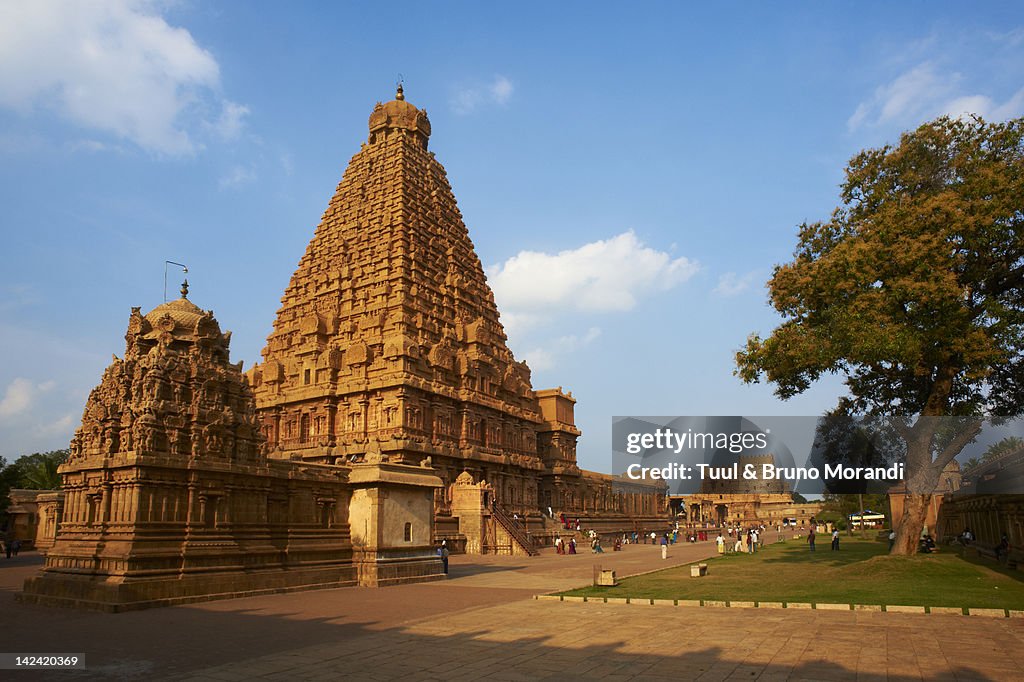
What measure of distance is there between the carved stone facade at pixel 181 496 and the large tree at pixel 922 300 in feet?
58.8

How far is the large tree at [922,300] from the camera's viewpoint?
23.8 metres

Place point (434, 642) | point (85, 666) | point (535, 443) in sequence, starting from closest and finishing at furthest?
point (85, 666), point (434, 642), point (535, 443)

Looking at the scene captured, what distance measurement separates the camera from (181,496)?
2195cm

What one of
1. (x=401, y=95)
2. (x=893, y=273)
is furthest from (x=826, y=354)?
(x=401, y=95)

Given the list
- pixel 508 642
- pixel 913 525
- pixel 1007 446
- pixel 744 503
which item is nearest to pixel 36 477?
pixel 508 642

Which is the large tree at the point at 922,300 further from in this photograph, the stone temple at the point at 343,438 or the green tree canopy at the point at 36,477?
the green tree canopy at the point at 36,477

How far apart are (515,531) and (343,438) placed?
610 inches

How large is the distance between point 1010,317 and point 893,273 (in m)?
3.77

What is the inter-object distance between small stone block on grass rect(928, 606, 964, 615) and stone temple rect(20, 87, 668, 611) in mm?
17766

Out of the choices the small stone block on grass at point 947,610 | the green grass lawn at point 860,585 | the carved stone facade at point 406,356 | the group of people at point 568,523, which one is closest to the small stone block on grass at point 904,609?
the small stone block on grass at point 947,610

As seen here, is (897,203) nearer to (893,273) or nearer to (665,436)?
(893,273)

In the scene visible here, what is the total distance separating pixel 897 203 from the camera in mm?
27250

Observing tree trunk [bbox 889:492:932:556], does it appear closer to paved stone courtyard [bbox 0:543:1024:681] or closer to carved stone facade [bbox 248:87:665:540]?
paved stone courtyard [bbox 0:543:1024:681]

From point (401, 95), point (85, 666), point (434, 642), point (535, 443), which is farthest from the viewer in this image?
point (401, 95)
